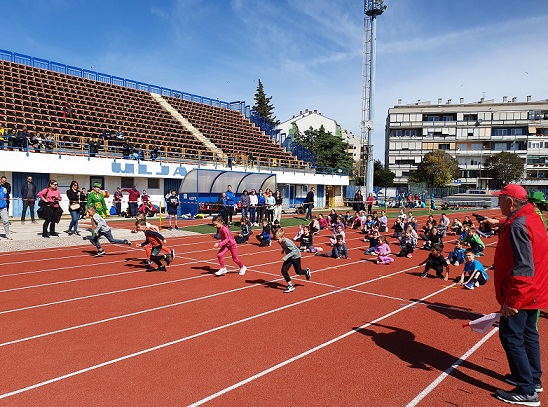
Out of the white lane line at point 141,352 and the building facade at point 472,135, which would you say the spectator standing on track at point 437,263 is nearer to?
the white lane line at point 141,352

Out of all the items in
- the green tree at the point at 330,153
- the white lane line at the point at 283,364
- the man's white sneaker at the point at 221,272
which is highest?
the green tree at the point at 330,153

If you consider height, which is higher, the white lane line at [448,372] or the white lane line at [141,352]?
the white lane line at [141,352]

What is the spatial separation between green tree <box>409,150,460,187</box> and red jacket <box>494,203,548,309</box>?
57.3m

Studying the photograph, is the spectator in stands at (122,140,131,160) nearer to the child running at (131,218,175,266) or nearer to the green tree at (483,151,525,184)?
the child running at (131,218,175,266)

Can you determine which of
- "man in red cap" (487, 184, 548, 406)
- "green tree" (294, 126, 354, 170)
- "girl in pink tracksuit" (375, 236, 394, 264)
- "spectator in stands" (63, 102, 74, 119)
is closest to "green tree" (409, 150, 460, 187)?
"green tree" (294, 126, 354, 170)

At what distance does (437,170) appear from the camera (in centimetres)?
5756

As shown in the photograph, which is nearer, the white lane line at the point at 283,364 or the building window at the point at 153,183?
the white lane line at the point at 283,364

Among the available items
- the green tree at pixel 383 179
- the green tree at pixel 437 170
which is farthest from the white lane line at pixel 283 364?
the green tree at pixel 383 179

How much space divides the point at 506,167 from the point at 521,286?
2602 inches

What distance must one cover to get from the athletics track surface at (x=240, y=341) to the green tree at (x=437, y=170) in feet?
169

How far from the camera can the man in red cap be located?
3.86 metres

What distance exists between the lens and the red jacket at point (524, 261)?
3840 mm

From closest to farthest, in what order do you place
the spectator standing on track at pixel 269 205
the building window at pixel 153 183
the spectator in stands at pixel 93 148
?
the spectator standing on track at pixel 269 205 → the spectator in stands at pixel 93 148 → the building window at pixel 153 183

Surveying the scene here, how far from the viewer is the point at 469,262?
9.41m
